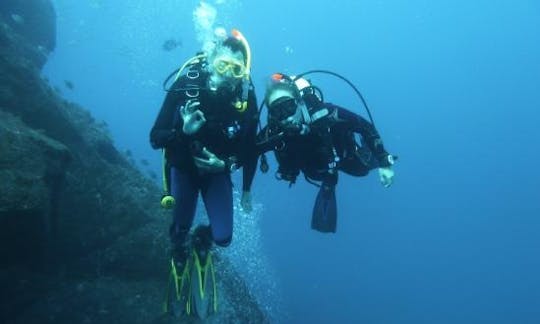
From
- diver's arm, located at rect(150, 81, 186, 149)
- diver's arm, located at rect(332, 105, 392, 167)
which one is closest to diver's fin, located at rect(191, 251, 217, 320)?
diver's arm, located at rect(150, 81, 186, 149)

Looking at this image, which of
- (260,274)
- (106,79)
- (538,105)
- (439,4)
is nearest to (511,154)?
(538,105)

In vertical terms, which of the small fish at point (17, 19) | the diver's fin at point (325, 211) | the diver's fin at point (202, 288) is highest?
the small fish at point (17, 19)

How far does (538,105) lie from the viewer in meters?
120

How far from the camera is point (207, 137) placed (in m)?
5.11

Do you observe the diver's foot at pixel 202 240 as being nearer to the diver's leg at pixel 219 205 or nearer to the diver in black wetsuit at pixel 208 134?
the diver in black wetsuit at pixel 208 134

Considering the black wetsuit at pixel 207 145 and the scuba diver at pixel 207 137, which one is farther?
the black wetsuit at pixel 207 145

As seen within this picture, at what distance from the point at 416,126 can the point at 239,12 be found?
56.7m

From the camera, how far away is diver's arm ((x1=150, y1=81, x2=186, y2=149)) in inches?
194

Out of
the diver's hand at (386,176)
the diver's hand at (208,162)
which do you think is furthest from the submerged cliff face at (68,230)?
the diver's hand at (386,176)

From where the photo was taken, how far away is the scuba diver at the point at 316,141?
552cm

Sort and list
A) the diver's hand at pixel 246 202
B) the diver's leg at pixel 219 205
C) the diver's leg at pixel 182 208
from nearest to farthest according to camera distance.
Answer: the diver's leg at pixel 219 205 → the diver's leg at pixel 182 208 → the diver's hand at pixel 246 202

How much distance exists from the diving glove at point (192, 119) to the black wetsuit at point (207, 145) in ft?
0.90

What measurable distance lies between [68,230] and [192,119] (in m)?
4.65

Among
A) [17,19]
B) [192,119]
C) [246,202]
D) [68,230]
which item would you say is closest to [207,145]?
[192,119]
